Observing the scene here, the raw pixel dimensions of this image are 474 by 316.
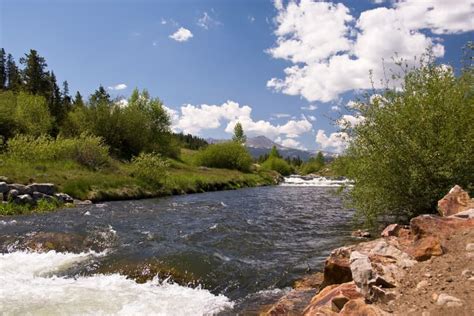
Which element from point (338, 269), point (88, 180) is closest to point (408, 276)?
point (338, 269)

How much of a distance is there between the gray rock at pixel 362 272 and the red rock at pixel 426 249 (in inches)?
44.5

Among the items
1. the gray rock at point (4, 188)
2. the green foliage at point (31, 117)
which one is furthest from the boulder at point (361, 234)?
the green foliage at point (31, 117)

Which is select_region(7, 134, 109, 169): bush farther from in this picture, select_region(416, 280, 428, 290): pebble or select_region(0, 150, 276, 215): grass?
select_region(416, 280, 428, 290): pebble

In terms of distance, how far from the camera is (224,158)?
94.4 meters

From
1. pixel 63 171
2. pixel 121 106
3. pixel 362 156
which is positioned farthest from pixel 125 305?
pixel 121 106

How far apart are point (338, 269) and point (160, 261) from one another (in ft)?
23.8

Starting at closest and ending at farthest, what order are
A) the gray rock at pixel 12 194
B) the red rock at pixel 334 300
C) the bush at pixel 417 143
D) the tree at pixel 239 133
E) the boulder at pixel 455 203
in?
1. the red rock at pixel 334 300
2. the boulder at pixel 455 203
3. the bush at pixel 417 143
4. the gray rock at pixel 12 194
5. the tree at pixel 239 133

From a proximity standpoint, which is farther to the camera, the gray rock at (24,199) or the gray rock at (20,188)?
the gray rock at (20,188)

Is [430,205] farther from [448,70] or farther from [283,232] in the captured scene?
[283,232]

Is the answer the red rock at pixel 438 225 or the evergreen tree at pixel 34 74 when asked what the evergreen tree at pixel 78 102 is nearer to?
the evergreen tree at pixel 34 74

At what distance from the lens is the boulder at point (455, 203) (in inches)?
394

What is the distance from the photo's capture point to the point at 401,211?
16516 millimetres

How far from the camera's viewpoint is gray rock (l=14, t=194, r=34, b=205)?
A: 2659cm

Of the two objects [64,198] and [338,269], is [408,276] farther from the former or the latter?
[64,198]
